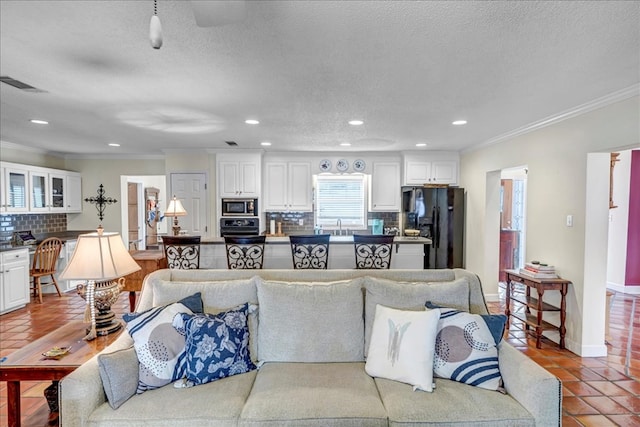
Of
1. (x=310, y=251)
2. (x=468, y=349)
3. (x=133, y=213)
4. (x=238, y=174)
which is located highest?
(x=238, y=174)

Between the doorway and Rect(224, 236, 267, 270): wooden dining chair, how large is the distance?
4.79 metres

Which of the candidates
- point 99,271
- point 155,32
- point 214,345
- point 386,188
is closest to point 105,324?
point 99,271

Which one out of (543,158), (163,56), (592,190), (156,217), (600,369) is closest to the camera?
(163,56)

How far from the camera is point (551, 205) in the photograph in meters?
3.75

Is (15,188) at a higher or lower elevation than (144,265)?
higher

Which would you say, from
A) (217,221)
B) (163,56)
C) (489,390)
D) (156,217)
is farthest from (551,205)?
(156,217)

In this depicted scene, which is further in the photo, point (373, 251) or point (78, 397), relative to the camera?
point (373, 251)

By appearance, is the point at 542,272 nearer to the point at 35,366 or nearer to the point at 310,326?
the point at 310,326

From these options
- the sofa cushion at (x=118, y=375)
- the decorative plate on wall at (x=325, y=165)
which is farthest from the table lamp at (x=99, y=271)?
the decorative plate on wall at (x=325, y=165)

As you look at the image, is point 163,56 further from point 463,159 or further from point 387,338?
point 463,159

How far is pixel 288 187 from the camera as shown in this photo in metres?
6.17

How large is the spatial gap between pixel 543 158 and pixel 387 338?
10.5 feet

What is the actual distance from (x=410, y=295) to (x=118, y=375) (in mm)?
1632

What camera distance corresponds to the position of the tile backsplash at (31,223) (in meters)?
5.27
